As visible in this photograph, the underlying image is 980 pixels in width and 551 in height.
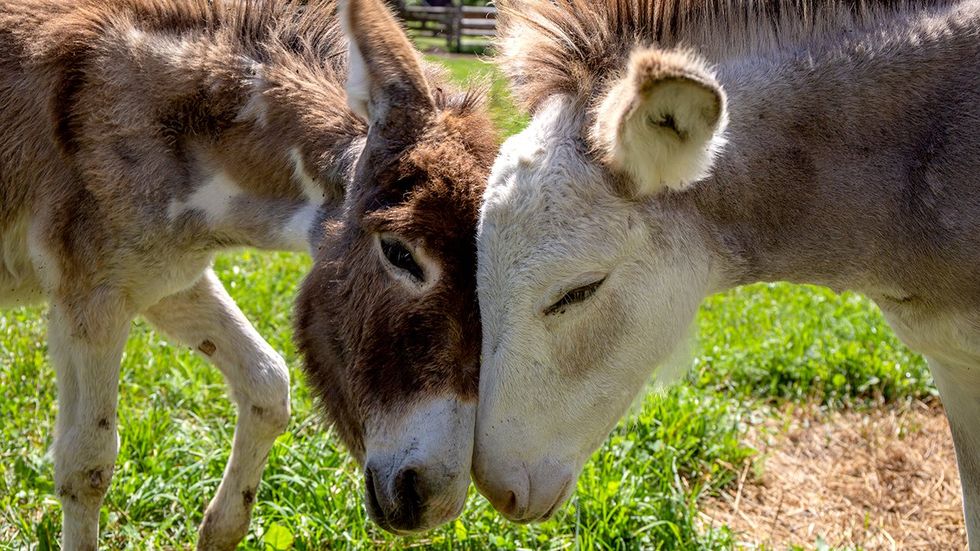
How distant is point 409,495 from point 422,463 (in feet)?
0.41

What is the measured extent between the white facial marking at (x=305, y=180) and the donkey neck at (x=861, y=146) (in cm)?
134

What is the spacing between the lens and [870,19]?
261cm

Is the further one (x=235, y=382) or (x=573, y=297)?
(x=235, y=382)

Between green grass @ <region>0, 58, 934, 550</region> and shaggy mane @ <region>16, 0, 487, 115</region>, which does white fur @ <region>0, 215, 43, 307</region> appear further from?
green grass @ <region>0, 58, 934, 550</region>

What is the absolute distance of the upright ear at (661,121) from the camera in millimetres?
2045

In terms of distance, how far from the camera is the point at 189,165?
339cm

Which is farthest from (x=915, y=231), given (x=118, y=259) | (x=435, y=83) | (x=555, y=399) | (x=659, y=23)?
(x=118, y=259)

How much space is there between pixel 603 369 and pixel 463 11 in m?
31.5

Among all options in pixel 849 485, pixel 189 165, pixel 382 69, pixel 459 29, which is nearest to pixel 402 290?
pixel 382 69

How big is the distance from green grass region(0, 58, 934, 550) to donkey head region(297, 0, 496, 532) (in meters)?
0.32

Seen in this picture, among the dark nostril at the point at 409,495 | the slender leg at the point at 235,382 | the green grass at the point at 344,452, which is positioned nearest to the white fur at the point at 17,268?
the slender leg at the point at 235,382

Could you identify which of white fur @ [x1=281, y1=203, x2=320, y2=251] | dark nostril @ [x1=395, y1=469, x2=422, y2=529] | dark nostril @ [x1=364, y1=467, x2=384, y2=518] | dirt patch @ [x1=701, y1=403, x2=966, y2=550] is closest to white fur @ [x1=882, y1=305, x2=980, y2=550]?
dirt patch @ [x1=701, y1=403, x2=966, y2=550]

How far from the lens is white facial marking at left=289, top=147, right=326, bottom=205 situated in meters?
3.22

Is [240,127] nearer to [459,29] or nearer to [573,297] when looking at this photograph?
[573,297]
